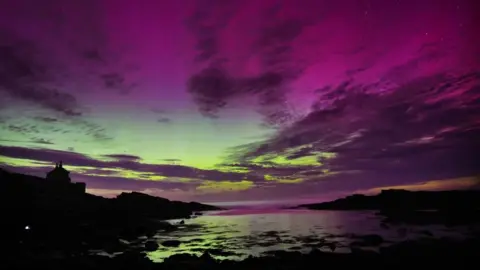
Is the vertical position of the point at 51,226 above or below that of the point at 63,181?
below

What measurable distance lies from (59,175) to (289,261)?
7124 centimetres

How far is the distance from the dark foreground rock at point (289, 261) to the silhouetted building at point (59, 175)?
61.3 metres

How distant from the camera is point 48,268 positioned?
1777cm

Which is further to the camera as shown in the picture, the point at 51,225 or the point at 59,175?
the point at 59,175

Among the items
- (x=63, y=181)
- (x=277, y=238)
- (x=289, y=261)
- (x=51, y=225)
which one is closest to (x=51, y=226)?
(x=51, y=225)

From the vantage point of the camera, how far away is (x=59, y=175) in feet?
252

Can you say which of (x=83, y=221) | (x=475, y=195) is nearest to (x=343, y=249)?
(x=83, y=221)

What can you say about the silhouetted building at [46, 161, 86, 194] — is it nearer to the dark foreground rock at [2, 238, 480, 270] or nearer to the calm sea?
the calm sea

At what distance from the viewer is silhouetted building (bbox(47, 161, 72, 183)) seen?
7630cm

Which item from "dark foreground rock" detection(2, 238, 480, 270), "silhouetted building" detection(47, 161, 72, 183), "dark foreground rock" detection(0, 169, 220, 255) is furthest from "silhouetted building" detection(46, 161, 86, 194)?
"dark foreground rock" detection(2, 238, 480, 270)

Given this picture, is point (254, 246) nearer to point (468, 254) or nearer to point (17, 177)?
point (468, 254)

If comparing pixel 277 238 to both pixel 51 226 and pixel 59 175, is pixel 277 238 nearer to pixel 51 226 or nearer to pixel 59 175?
pixel 51 226

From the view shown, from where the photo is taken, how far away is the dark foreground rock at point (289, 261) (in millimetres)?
19172

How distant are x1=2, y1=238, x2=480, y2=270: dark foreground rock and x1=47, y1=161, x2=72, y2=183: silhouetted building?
61.3 m
